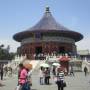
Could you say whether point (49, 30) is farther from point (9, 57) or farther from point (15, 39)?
point (9, 57)

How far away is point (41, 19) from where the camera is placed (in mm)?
67312

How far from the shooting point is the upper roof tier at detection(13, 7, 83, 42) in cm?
6188

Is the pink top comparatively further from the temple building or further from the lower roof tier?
the lower roof tier

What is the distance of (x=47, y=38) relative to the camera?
2482 inches

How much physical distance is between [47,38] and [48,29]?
6.82 feet

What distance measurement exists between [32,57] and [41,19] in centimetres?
1253

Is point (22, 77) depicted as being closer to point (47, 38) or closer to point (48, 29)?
point (48, 29)

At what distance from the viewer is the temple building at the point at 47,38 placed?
61.8 m

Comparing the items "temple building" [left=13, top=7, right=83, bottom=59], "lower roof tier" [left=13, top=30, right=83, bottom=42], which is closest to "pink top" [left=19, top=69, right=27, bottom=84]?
"temple building" [left=13, top=7, right=83, bottom=59]

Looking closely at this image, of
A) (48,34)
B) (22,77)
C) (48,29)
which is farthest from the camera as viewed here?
(48,34)

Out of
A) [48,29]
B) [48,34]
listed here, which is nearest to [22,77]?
[48,29]

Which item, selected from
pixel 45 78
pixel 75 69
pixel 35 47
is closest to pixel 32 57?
pixel 35 47

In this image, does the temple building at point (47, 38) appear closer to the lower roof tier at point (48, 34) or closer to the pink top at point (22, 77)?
the lower roof tier at point (48, 34)

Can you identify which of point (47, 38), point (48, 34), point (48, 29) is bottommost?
point (47, 38)
